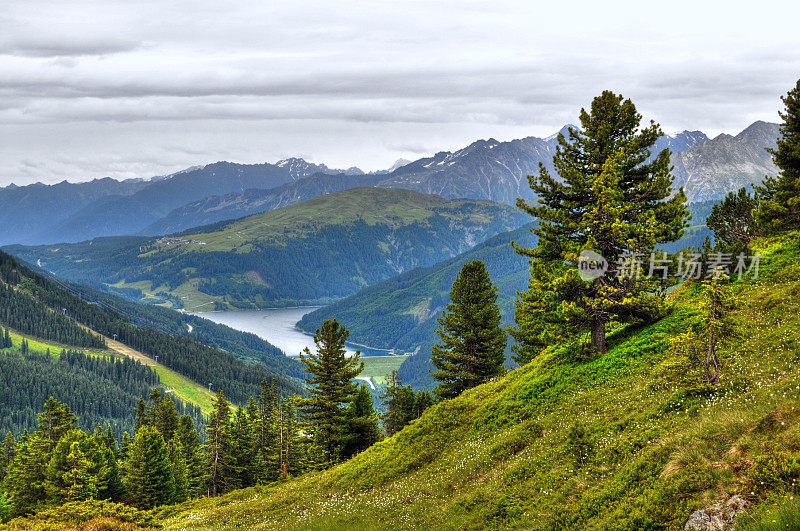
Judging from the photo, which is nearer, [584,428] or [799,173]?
[584,428]

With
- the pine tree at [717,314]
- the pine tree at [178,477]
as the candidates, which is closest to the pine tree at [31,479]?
the pine tree at [178,477]

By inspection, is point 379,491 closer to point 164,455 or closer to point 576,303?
point 576,303

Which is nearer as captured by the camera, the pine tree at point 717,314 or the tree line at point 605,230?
the pine tree at point 717,314

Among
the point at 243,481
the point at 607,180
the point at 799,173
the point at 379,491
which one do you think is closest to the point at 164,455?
the point at 243,481

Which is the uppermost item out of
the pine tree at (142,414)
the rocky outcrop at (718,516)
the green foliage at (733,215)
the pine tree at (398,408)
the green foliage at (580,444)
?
the green foliage at (733,215)

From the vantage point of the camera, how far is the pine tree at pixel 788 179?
129 feet

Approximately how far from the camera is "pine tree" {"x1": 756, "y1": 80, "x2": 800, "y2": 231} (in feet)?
129

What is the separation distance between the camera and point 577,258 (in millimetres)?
29500

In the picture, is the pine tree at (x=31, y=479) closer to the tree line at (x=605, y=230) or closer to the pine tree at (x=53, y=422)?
the pine tree at (x=53, y=422)

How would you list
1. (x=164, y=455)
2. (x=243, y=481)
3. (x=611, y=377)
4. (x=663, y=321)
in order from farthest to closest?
1. (x=243, y=481)
2. (x=164, y=455)
3. (x=663, y=321)
4. (x=611, y=377)

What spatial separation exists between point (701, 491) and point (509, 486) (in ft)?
27.1

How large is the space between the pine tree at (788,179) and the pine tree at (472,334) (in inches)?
975

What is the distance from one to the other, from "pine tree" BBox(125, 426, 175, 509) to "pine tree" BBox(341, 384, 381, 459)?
22.1 m

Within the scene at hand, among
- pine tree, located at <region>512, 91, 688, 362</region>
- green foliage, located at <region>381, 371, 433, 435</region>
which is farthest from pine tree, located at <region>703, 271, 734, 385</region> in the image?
green foliage, located at <region>381, 371, 433, 435</region>
